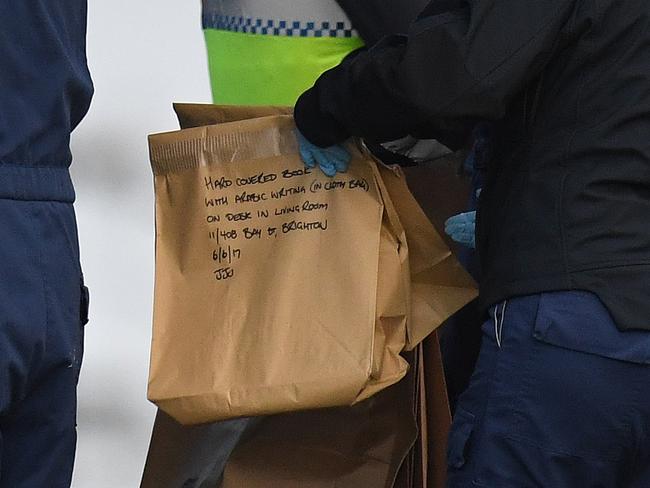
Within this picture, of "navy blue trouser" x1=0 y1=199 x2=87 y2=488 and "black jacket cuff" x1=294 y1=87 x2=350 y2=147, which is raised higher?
"black jacket cuff" x1=294 y1=87 x2=350 y2=147

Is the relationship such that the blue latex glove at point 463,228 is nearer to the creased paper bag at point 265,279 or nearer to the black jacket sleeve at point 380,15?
the creased paper bag at point 265,279

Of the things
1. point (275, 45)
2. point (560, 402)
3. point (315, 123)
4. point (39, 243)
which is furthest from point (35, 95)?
point (560, 402)

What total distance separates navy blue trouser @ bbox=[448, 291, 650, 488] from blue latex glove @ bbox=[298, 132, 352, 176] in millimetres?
266

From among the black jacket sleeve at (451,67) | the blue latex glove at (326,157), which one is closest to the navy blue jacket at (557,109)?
the black jacket sleeve at (451,67)

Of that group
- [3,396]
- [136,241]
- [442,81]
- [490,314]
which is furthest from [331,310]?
[136,241]

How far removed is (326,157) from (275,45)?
Result: 222 millimetres

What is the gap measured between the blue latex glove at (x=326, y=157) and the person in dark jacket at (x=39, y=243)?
0.93 feet

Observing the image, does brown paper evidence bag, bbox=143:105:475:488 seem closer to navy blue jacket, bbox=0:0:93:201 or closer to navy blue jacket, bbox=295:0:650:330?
navy blue jacket, bbox=295:0:650:330

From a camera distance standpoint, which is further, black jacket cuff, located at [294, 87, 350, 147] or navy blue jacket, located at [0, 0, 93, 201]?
black jacket cuff, located at [294, 87, 350, 147]

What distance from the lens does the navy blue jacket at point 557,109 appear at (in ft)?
3.77

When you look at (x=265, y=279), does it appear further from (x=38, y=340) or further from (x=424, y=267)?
(x=38, y=340)

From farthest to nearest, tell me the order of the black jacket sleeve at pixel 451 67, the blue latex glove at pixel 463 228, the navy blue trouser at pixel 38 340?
the blue latex glove at pixel 463 228 → the black jacket sleeve at pixel 451 67 → the navy blue trouser at pixel 38 340

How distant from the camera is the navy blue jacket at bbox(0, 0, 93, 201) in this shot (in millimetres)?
1056

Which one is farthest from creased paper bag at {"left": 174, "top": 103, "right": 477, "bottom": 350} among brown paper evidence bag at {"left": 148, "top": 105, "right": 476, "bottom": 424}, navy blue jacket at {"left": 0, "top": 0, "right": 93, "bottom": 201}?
navy blue jacket at {"left": 0, "top": 0, "right": 93, "bottom": 201}
